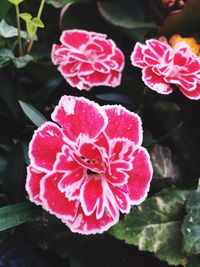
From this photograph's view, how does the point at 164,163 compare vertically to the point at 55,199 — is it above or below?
below

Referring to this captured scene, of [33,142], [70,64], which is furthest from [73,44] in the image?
[33,142]

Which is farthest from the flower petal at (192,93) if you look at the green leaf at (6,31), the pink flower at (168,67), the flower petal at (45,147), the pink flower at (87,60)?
the green leaf at (6,31)

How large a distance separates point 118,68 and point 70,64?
90 millimetres

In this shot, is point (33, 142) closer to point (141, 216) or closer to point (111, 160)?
point (111, 160)

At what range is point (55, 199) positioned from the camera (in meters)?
0.70

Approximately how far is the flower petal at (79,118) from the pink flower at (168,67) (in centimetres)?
16

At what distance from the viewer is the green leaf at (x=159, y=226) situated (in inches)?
34.0

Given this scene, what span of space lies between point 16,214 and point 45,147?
0.50 feet

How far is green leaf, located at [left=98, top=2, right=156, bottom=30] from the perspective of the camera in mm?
1111

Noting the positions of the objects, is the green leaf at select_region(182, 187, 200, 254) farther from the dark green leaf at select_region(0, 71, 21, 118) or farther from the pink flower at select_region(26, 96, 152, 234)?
the dark green leaf at select_region(0, 71, 21, 118)

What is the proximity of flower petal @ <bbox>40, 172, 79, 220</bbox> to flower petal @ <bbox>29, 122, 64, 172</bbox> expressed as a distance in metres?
0.02

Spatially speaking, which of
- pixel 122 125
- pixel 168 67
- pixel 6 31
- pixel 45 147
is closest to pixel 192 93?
pixel 168 67

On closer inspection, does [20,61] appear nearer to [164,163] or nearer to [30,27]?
[30,27]

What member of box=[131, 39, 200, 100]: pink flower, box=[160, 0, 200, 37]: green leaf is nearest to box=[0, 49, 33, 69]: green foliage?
box=[131, 39, 200, 100]: pink flower
